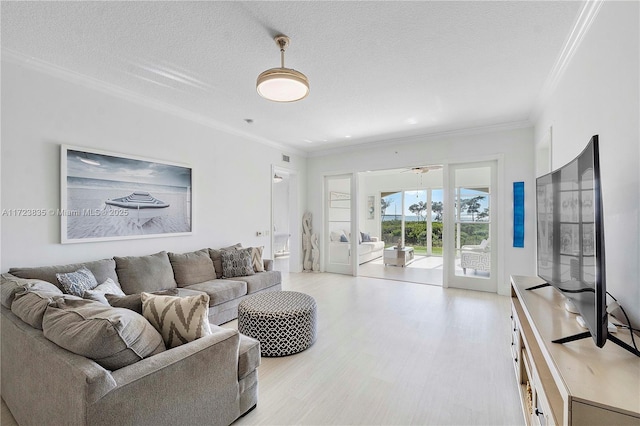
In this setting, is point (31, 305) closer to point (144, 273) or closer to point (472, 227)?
point (144, 273)

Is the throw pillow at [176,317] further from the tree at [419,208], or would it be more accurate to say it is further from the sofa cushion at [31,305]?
the tree at [419,208]

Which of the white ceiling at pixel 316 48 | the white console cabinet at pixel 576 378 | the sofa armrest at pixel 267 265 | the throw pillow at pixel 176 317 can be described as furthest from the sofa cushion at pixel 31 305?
the sofa armrest at pixel 267 265

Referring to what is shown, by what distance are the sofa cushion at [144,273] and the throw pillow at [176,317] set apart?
1.64 m

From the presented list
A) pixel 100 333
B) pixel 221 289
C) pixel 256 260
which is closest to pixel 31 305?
pixel 100 333

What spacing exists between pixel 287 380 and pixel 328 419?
54 cm

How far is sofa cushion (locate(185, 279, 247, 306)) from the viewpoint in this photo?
3288 mm

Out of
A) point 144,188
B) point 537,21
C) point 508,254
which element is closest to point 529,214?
point 508,254

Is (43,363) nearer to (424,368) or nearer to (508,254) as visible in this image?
(424,368)

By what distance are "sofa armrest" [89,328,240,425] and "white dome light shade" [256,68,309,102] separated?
1.90 meters

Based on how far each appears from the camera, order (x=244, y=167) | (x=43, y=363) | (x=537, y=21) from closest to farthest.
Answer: (x=43, y=363) → (x=537, y=21) → (x=244, y=167)

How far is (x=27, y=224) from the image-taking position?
264cm

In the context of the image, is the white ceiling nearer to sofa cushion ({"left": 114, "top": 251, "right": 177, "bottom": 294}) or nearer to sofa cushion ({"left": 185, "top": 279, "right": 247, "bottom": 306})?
sofa cushion ({"left": 114, "top": 251, "right": 177, "bottom": 294})

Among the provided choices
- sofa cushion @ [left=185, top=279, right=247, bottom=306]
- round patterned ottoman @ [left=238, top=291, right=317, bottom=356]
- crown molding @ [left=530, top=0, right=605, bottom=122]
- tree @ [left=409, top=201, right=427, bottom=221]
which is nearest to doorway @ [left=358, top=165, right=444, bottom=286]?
tree @ [left=409, top=201, right=427, bottom=221]

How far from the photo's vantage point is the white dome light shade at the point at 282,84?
232 cm
